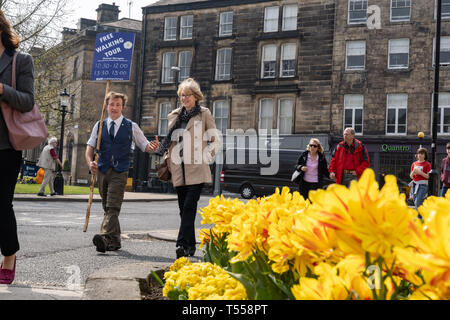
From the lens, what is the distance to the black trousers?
351 cm

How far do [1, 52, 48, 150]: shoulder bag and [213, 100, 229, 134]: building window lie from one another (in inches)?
1105

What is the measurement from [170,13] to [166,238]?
29.2m

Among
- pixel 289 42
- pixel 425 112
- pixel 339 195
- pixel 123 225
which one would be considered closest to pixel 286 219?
pixel 339 195

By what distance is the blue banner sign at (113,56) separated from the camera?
24.8ft

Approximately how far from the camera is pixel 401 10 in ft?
90.3

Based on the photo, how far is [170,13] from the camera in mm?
34312

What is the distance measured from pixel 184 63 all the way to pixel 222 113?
15.2ft

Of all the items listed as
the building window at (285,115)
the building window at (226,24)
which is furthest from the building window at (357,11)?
the building window at (226,24)

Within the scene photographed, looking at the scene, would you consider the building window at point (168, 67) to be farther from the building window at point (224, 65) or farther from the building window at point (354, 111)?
the building window at point (354, 111)

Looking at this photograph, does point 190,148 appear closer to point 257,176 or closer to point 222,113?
point 257,176

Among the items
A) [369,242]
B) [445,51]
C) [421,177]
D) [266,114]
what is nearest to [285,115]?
[266,114]

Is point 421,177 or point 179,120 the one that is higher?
point 179,120

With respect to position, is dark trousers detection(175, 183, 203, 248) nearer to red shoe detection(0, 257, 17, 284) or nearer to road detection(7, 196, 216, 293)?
road detection(7, 196, 216, 293)
